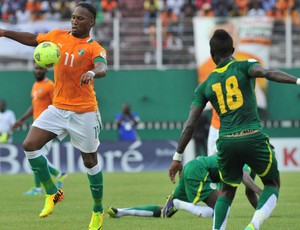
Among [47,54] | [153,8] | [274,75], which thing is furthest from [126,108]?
[274,75]

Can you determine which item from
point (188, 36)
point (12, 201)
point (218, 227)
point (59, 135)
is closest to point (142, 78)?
point (188, 36)

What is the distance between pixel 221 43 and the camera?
9.66 metres

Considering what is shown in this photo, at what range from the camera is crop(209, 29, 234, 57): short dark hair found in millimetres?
9633

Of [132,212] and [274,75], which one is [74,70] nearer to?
[132,212]

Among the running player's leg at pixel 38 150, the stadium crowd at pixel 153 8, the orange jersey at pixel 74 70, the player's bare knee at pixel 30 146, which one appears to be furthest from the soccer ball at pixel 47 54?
the stadium crowd at pixel 153 8

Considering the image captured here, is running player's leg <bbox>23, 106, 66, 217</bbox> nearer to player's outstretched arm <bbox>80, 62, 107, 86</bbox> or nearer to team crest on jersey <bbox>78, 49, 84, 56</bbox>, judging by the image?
team crest on jersey <bbox>78, 49, 84, 56</bbox>

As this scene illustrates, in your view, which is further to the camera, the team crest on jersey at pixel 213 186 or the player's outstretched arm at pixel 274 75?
the team crest on jersey at pixel 213 186

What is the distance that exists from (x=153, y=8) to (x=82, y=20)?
62.2 ft

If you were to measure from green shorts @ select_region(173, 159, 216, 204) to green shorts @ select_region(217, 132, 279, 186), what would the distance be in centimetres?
237

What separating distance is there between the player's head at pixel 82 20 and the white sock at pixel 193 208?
2616mm

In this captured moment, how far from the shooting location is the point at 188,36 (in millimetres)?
29219

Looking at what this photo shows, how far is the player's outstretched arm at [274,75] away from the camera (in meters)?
9.02

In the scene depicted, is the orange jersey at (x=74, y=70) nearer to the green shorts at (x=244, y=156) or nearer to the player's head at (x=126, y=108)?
the green shorts at (x=244, y=156)

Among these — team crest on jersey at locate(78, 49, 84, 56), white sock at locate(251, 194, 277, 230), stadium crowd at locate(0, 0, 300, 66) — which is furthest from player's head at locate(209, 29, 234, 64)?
stadium crowd at locate(0, 0, 300, 66)
